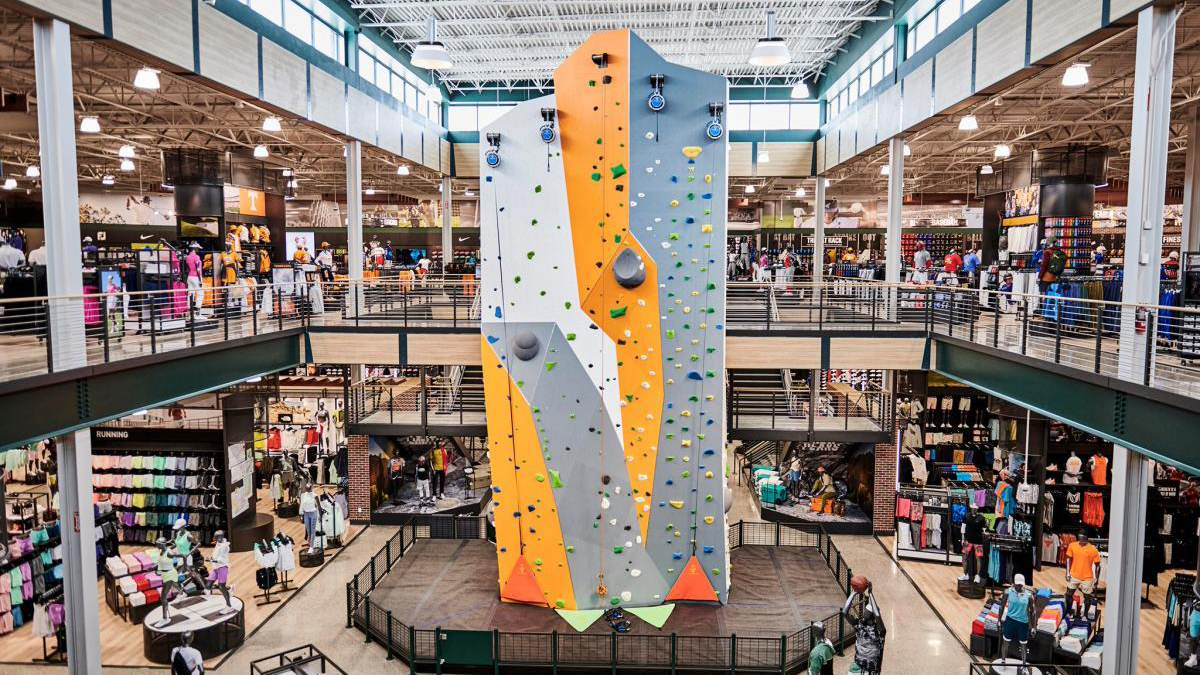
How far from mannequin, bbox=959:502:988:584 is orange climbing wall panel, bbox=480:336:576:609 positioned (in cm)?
677

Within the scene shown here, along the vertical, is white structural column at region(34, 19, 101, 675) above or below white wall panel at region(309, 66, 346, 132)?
below

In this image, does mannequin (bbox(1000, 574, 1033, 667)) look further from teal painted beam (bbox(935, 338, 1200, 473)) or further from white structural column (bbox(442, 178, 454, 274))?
white structural column (bbox(442, 178, 454, 274))

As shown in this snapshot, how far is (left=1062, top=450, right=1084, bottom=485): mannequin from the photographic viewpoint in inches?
594

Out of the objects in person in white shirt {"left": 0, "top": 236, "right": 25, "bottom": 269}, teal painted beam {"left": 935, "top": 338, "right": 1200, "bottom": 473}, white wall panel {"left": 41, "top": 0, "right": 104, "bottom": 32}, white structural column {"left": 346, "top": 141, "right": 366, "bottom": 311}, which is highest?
white wall panel {"left": 41, "top": 0, "right": 104, "bottom": 32}

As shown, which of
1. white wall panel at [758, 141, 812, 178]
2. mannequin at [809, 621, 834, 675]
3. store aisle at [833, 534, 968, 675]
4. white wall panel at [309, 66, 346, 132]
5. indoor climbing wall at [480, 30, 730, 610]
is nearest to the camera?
mannequin at [809, 621, 834, 675]

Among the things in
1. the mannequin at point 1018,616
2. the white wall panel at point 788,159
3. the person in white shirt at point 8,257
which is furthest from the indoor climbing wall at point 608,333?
the white wall panel at point 788,159

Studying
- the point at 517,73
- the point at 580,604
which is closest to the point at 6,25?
the point at 580,604

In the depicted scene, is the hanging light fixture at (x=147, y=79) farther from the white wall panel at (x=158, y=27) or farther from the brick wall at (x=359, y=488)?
the brick wall at (x=359, y=488)

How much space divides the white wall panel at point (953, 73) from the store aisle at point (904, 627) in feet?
27.7

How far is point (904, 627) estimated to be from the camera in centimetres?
1259

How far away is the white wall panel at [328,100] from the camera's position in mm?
17047

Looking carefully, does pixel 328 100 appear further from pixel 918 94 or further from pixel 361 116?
pixel 918 94

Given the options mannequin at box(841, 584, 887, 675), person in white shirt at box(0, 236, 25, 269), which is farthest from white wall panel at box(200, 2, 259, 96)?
mannequin at box(841, 584, 887, 675)

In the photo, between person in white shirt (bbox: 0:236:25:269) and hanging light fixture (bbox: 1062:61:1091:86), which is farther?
person in white shirt (bbox: 0:236:25:269)
